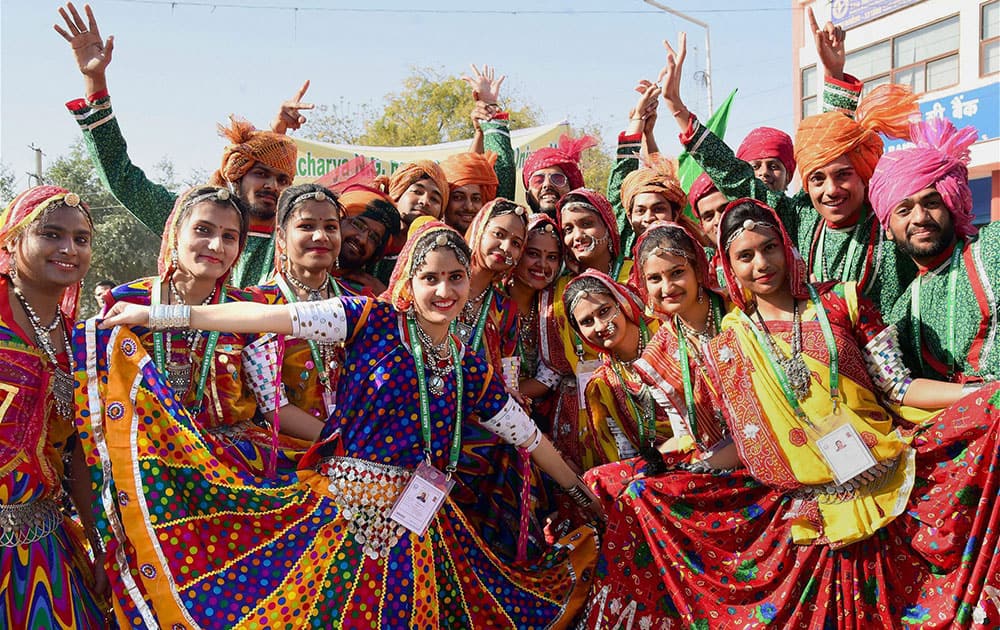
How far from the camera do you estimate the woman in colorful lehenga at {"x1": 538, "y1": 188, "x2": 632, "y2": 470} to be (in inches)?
180

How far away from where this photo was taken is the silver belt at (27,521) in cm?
299

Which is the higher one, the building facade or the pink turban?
the building facade

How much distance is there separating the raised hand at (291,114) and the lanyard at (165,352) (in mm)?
2785

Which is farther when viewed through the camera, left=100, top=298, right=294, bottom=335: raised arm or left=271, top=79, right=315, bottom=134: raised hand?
left=271, top=79, right=315, bottom=134: raised hand

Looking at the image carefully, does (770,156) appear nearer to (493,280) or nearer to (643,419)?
(493,280)

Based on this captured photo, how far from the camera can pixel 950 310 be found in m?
3.61

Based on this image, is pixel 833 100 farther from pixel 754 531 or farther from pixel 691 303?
pixel 754 531

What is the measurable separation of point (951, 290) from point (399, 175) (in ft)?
10.7

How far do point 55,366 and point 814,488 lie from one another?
117 inches

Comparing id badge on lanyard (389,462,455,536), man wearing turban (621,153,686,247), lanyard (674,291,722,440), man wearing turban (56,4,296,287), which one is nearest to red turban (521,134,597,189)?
man wearing turban (621,153,686,247)

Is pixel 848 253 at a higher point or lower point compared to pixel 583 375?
higher

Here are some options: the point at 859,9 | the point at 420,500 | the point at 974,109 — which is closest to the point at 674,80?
the point at 420,500

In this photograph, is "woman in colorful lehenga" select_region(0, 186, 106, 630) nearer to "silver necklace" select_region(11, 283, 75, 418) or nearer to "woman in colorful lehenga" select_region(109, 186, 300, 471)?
"silver necklace" select_region(11, 283, 75, 418)

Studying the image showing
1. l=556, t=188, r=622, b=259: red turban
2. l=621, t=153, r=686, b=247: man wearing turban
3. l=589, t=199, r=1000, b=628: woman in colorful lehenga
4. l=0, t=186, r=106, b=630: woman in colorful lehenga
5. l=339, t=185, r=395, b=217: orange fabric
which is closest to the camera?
l=0, t=186, r=106, b=630: woman in colorful lehenga
